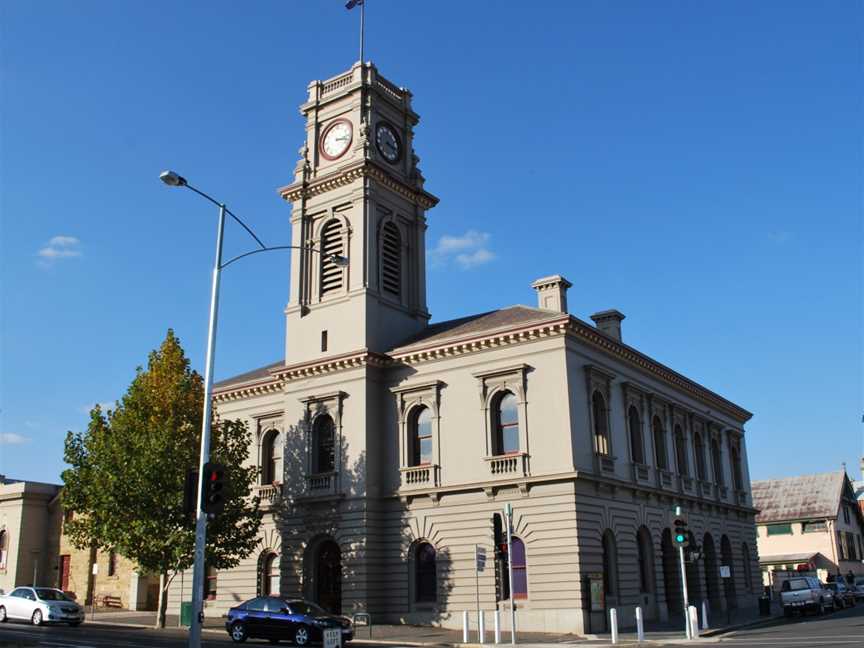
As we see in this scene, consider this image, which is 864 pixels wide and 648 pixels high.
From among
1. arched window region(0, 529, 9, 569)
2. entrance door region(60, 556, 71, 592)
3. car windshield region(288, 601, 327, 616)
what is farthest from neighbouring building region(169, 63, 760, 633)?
arched window region(0, 529, 9, 569)

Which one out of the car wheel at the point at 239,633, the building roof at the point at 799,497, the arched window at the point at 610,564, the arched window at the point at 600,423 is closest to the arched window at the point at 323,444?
the car wheel at the point at 239,633

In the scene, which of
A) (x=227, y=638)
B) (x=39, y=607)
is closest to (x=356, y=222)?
(x=227, y=638)

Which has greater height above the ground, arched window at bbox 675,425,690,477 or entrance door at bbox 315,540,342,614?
arched window at bbox 675,425,690,477

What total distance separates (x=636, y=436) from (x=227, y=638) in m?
19.6

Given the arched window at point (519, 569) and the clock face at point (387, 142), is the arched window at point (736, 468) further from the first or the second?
the clock face at point (387, 142)

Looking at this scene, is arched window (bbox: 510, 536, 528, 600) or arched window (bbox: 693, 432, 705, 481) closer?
arched window (bbox: 510, 536, 528, 600)

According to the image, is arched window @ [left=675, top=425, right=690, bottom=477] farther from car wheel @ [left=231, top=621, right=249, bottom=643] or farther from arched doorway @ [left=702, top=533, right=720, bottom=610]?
car wheel @ [left=231, top=621, right=249, bottom=643]

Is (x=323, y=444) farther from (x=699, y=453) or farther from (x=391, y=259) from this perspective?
(x=699, y=453)

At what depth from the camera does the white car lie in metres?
33.9

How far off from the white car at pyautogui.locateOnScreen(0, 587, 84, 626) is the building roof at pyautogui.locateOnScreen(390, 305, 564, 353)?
16.9 m

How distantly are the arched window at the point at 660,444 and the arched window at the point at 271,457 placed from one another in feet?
59.8

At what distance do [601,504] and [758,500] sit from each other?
184ft

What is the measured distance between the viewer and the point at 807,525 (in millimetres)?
77875

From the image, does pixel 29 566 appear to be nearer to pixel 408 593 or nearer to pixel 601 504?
pixel 408 593
